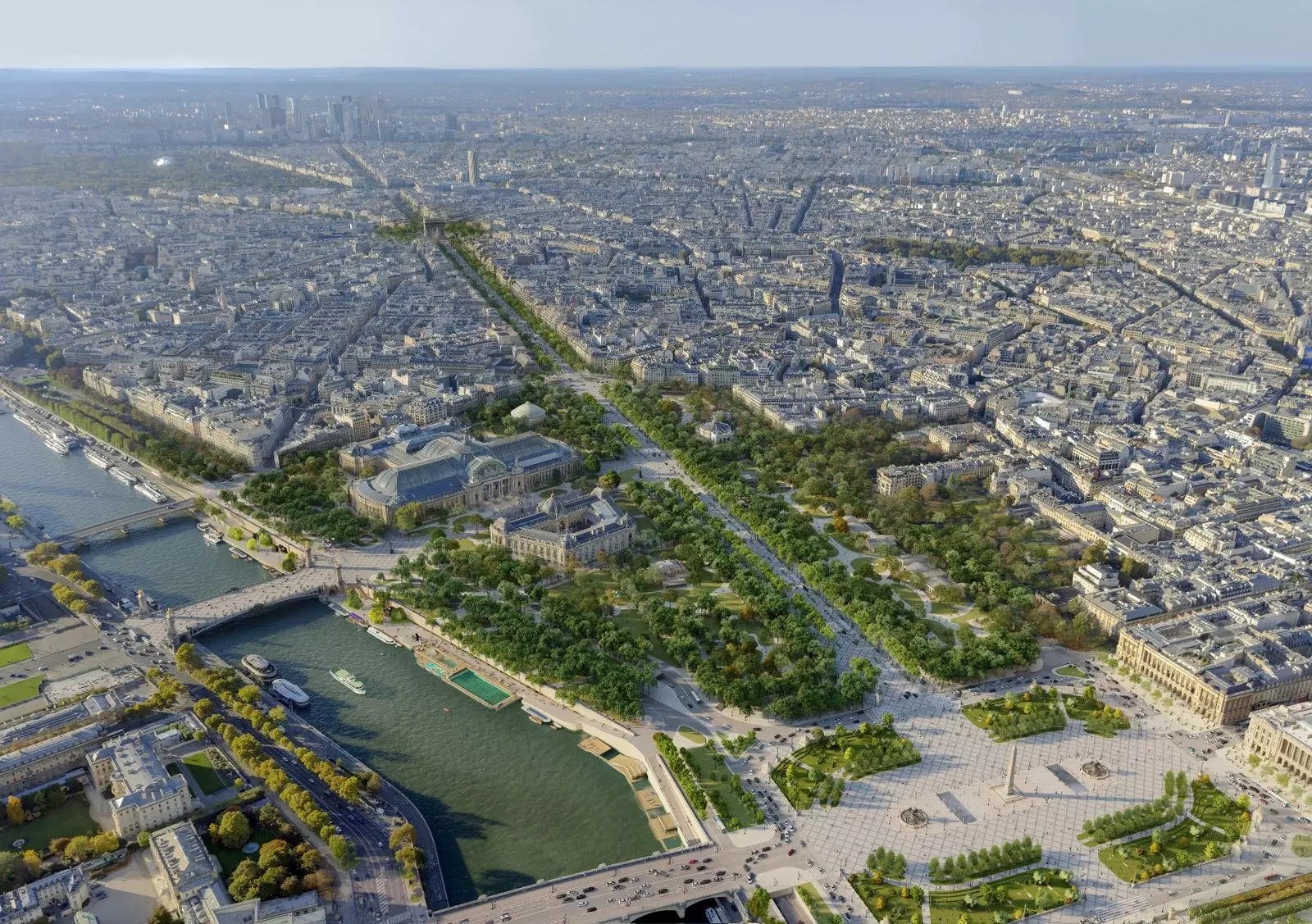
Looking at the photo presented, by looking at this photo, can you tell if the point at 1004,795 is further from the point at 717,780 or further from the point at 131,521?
the point at 131,521

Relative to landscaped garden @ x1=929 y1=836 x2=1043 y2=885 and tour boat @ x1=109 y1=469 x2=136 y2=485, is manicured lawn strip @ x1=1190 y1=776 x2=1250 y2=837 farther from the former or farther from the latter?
tour boat @ x1=109 y1=469 x2=136 y2=485

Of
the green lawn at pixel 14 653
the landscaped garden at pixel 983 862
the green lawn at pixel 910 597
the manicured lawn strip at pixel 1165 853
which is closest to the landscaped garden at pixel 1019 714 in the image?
the manicured lawn strip at pixel 1165 853

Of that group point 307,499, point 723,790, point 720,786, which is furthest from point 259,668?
point 723,790

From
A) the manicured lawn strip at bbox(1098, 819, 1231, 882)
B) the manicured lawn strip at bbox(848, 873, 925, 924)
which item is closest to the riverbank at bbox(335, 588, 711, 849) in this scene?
the manicured lawn strip at bbox(848, 873, 925, 924)

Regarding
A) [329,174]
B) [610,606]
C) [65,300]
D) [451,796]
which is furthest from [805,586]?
[329,174]

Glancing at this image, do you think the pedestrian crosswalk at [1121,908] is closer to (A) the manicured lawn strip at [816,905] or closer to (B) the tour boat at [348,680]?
(A) the manicured lawn strip at [816,905]

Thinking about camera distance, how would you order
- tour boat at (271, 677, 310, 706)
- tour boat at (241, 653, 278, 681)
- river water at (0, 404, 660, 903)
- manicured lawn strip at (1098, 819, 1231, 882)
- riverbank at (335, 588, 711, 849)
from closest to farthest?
manicured lawn strip at (1098, 819, 1231, 882)
river water at (0, 404, 660, 903)
riverbank at (335, 588, 711, 849)
tour boat at (271, 677, 310, 706)
tour boat at (241, 653, 278, 681)
